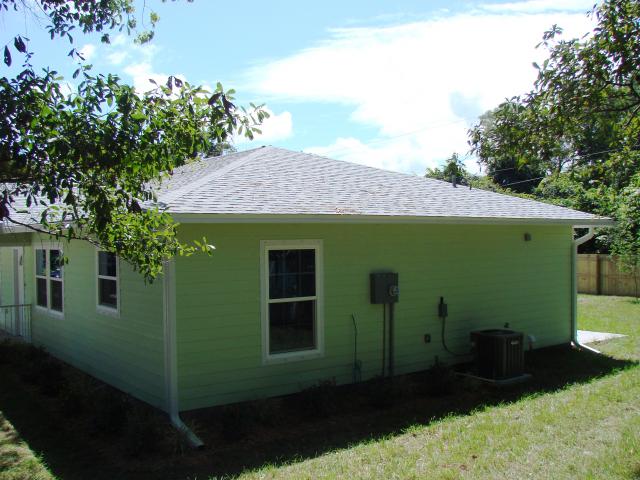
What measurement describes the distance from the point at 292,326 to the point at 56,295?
551 centimetres

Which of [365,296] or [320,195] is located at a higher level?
[320,195]

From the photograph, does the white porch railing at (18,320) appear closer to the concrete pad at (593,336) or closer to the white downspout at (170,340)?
the white downspout at (170,340)

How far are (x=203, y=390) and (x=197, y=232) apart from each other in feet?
6.58

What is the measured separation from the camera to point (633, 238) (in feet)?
64.6

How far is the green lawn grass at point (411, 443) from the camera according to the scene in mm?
5762

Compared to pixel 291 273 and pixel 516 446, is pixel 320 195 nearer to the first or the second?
pixel 291 273

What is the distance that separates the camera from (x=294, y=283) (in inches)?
332

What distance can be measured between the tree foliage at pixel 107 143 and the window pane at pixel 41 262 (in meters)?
6.90

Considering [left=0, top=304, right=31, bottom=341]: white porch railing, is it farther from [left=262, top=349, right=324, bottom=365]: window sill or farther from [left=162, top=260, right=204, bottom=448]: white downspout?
[left=262, top=349, right=324, bottom=365]: window sill

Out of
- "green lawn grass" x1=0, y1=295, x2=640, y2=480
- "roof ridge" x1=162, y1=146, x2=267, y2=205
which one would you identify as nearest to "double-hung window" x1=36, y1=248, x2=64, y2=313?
"green lawn grass" x1=0, y1=295, x2=640, y2=480

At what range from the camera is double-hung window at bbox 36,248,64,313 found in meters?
11.2

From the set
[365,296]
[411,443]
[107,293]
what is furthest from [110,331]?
[411,443]

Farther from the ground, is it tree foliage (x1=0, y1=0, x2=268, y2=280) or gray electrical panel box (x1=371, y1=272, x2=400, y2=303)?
tree foliage (x1=0, y1=0, x2=268, y2=280)

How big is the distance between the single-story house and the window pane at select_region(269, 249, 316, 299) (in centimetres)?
2
